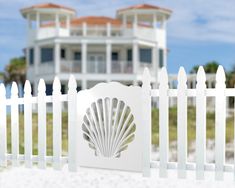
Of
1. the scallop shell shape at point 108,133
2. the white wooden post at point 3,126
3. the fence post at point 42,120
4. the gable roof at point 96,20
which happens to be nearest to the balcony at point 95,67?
the gable roof at point 96,20

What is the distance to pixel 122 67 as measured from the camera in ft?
111

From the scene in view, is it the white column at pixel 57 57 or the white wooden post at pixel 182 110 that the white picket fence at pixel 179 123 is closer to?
the white wooden post at pixel 182 110

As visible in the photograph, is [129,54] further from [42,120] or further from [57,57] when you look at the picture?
[42,120]

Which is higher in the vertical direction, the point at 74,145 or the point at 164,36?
the point at 164,36

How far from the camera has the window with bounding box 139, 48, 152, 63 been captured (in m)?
35.4

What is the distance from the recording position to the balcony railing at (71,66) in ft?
110

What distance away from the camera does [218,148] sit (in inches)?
352

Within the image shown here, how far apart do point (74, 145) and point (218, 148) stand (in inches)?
119

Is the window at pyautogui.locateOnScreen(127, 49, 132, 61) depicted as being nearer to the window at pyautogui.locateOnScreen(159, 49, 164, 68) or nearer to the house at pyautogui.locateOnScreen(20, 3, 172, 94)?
the house at pyautogui.locateOnScreen(20, 3, 172, 94)

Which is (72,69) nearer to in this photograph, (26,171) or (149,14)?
(149,14)

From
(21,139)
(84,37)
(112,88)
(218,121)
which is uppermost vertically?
(84,37)

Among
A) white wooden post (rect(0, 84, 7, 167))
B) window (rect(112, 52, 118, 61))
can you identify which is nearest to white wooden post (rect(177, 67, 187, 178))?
white wooden post (rect(0, 84, 7, 167))

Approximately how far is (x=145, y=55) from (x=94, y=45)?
3.80 m

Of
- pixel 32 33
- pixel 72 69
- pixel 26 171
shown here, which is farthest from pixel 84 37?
pixel 26 171
